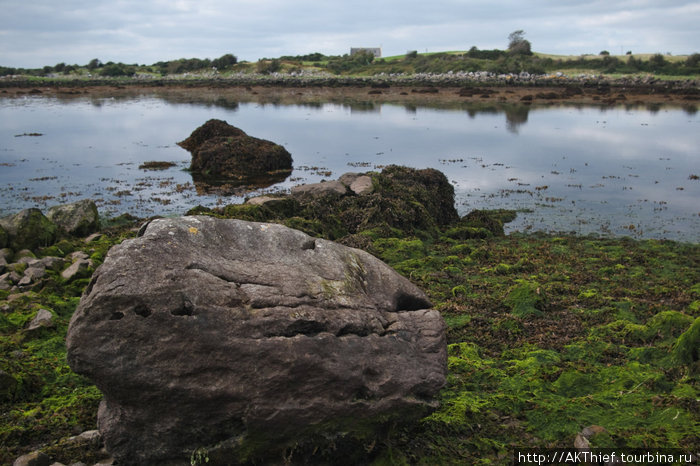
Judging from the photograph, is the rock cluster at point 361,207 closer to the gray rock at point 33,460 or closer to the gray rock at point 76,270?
the gray rock at point 76,270

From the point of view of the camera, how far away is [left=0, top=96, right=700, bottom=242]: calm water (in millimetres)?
20828

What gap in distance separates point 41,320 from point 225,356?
5.05 m

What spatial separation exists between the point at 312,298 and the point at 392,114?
2004 inches

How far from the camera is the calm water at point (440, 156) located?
20.8m

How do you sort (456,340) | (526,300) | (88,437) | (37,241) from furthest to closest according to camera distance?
(37,241)
(526,300)
(456,340)
(88,437)

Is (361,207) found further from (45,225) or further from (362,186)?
(45,225)

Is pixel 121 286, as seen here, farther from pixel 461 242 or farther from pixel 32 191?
pixel 32 191

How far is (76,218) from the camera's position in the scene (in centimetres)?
1538

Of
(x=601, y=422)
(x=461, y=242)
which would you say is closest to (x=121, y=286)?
(x=601, y=422)

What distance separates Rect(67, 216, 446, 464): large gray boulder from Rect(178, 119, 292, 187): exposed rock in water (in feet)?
70.3

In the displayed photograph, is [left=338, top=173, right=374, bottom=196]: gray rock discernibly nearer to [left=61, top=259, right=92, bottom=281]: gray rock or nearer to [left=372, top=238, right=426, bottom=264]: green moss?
[left=372, top=238, right=426, bottom=264]: green moss

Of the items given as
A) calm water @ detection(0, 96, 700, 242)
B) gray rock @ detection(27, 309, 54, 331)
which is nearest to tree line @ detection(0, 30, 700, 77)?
calm water @ detection(0, 96, 700, 242)

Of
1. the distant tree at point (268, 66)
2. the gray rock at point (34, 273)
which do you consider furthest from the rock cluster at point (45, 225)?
the distant tree at point (268, 66)

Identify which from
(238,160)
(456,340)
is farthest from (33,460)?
(238,160)
